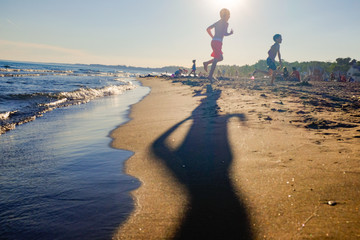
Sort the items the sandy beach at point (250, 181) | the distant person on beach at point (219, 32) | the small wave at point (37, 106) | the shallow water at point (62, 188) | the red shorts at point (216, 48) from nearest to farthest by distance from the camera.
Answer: the sandy beach at point (250, 181) < the shallow water at point (62, 188) < the small wave at point (37, 106) < the distant person on beach at point (219, 32) < the red shorts at point (216, 48)

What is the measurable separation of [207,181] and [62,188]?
4.93ft

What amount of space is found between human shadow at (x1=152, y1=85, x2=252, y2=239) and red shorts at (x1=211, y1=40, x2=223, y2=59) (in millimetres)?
6984

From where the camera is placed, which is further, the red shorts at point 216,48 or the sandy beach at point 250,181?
the red shorts at point 216,48

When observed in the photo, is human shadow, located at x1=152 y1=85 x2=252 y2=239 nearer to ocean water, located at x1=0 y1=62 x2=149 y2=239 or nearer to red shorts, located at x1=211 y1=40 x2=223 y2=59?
ocean water, located at x1=0 y1=62 x2=149 y2=239

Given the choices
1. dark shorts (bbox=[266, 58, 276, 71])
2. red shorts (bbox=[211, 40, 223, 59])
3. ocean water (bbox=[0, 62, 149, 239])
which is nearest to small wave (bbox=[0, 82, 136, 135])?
ocean water (bbox=[0, 62, 149, 239])

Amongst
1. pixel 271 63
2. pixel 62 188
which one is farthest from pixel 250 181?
pixel 271 63

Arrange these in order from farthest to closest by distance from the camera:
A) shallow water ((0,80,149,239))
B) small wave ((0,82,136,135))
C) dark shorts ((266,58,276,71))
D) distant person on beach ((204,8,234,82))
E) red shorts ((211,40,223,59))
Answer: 1. dark shorts ((266,58,276,71))
2. red shorts ((211,40,223,59))
3. distant person on beach ((204,8,234,82))
4. small wave ((0,82,136,135))
5. shallow water ((0,80,149,239))

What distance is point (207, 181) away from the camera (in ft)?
7.23

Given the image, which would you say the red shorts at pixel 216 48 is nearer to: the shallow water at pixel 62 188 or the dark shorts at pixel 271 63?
the dark shorts at pixel 271 63

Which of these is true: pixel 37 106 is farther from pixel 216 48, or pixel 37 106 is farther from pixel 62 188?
pixel 216 48

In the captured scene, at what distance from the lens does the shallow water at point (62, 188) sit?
165cm

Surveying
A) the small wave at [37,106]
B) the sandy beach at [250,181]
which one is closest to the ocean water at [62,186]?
the sandy beach at [250,181]

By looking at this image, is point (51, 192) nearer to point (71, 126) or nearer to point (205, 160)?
point (205, 160)

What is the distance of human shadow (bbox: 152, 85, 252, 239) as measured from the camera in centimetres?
148
